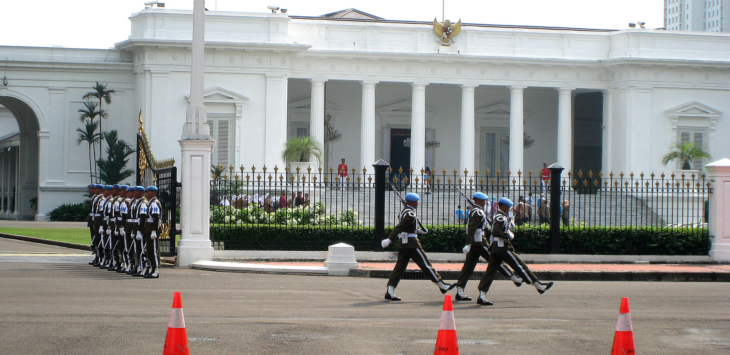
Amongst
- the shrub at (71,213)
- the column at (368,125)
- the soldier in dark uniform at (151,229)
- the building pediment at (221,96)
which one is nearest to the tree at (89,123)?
the shrub at (71,213)

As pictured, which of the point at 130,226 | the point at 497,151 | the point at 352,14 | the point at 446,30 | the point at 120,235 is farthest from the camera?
the point at 352,14

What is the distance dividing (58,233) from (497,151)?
2103 cm

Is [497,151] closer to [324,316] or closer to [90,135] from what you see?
[90,135]

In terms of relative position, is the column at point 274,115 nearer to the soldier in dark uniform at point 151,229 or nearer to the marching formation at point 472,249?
the soldier in dark uniform at point 151,229

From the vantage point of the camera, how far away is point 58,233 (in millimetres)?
25469

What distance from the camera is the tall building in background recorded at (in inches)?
4427

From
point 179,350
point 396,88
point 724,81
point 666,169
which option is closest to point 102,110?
point 396,88

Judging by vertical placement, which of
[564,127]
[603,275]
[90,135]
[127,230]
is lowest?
[603,275]

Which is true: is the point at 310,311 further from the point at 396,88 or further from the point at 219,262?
the point at 396,88

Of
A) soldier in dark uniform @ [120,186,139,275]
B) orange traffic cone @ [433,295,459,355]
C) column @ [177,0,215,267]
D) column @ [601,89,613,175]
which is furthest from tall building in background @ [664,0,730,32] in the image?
orange traffic cone @ [433,295,459,355]

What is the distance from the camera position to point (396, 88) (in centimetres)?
3912

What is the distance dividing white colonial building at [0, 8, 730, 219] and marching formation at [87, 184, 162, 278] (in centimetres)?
1621

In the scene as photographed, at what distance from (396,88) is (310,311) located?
1152 inches

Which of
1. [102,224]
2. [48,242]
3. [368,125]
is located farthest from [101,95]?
[102,224]
